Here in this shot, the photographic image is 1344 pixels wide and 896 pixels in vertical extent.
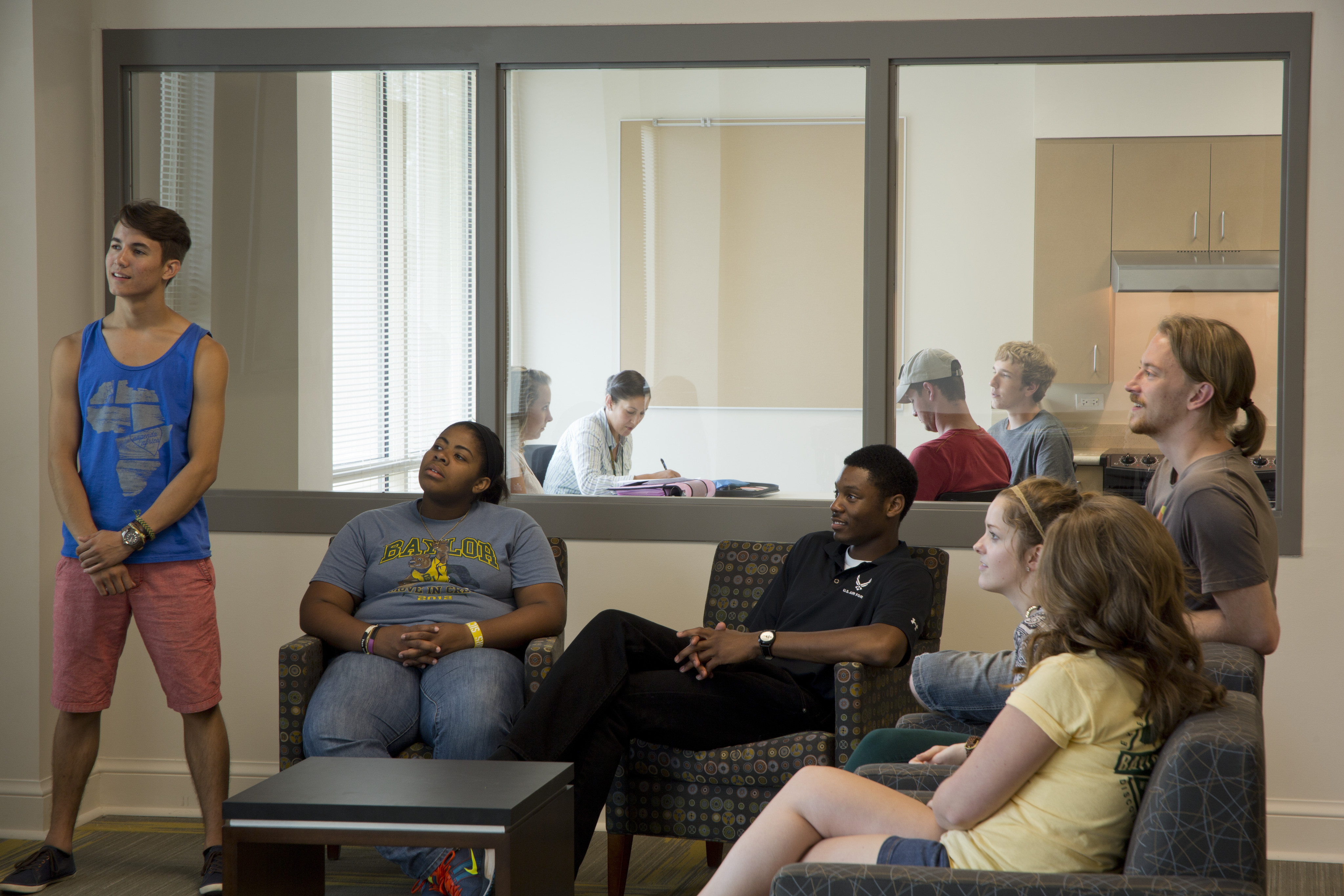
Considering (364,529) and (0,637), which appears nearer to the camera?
(364,529)

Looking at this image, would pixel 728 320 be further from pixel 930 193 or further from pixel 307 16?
pixel 307 16

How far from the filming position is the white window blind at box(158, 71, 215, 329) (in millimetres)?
3723

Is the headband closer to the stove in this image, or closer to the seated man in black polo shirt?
the seated man in black polo shirt

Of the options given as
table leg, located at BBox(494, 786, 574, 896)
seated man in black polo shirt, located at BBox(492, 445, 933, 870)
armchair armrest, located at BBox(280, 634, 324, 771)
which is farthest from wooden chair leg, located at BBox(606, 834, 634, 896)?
armchair armrest, located at BBox(280, 634, 324, 771)

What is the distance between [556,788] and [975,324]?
207 cm

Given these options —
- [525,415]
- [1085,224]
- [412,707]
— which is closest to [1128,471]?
[1085,224]

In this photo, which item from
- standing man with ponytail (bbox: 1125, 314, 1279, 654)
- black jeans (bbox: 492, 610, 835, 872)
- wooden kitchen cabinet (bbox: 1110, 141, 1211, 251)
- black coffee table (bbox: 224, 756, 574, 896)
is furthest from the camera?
wooden kitchen cabinet (bbox: 1110, 141, 1211, 251)

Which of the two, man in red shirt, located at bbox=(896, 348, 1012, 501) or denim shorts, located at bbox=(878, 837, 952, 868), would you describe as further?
man in red shirt, located at bbox=(896, 348, 1012, 501)

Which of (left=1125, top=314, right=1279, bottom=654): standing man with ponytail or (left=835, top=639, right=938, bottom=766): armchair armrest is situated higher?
(left=1125, top=314, right=1279, bottom=654): standing man with ponytail

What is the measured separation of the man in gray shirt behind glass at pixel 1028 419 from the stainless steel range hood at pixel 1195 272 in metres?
0.33

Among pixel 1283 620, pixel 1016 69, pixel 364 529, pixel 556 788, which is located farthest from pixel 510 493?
pixel 1283 620

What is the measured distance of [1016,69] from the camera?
340cm

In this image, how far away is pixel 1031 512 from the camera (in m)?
2.02

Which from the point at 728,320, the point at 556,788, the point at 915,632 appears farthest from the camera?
the point at 728,320
